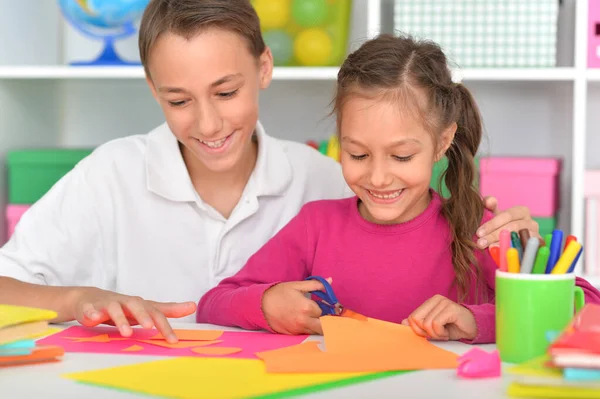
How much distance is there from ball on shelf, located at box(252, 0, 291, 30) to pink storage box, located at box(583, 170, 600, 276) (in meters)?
0.79

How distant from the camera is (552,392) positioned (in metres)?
0.69

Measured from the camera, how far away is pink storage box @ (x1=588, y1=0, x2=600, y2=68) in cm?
190

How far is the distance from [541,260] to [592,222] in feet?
3.79

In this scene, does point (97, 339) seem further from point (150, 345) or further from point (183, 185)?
point (183, 185)

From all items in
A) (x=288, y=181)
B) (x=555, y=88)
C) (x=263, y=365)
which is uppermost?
(x=555, y=88)

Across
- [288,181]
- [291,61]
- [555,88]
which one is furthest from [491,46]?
[288,181]

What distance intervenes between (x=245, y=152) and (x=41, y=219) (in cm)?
37

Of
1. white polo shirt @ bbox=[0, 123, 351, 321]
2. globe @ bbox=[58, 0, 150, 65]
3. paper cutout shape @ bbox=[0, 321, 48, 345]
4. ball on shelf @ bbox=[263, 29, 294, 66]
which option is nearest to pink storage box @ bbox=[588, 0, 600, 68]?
ball on shelf @ bbox=[263, 29, 294, 66]

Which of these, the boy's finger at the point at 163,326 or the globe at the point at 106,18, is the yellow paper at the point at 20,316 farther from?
the globe at the point at 106,18

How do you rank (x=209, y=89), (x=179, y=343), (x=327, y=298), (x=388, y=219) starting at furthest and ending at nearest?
(x=209, y=89) → (x=388, y=219) → (x=327, y=298) → (x=179, y=343)

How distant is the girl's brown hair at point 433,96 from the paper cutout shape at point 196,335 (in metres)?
0.36

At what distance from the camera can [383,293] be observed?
1.21 metres

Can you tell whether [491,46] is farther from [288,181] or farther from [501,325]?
[501,325]

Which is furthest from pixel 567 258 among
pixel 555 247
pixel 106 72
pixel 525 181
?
pixel 106 72
